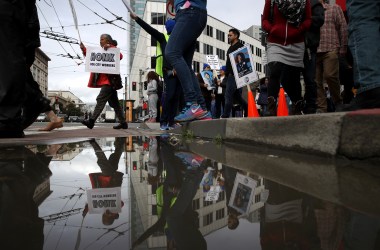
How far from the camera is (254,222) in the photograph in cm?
75

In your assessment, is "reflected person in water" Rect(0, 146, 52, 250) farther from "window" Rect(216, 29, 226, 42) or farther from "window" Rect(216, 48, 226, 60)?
"window" Rect(216, 29, 226, 42)

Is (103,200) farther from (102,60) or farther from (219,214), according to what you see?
(102,60)

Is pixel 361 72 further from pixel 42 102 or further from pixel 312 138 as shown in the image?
pixel 42 102

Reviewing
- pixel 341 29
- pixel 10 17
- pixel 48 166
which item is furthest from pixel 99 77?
pixel 48 166

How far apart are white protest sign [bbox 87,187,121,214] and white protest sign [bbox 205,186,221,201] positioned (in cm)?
27

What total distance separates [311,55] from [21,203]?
12.9 feet

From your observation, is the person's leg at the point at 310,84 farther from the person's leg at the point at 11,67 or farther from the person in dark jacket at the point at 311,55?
the person's leg at the point at 11,67

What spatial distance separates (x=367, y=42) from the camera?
193 centimetres

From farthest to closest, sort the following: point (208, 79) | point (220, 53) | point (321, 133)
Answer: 1. point (220, 53)
2. point (208, 79)
3. point (321, 133)

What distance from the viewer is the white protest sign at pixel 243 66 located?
18.0 ft

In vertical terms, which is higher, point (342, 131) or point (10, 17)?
point (10, 17)

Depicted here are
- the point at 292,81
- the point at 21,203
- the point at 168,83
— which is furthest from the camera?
the point at 168,83

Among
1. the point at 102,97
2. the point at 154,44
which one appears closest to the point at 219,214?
the point at 102,97

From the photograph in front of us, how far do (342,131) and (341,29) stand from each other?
3.42 metres
